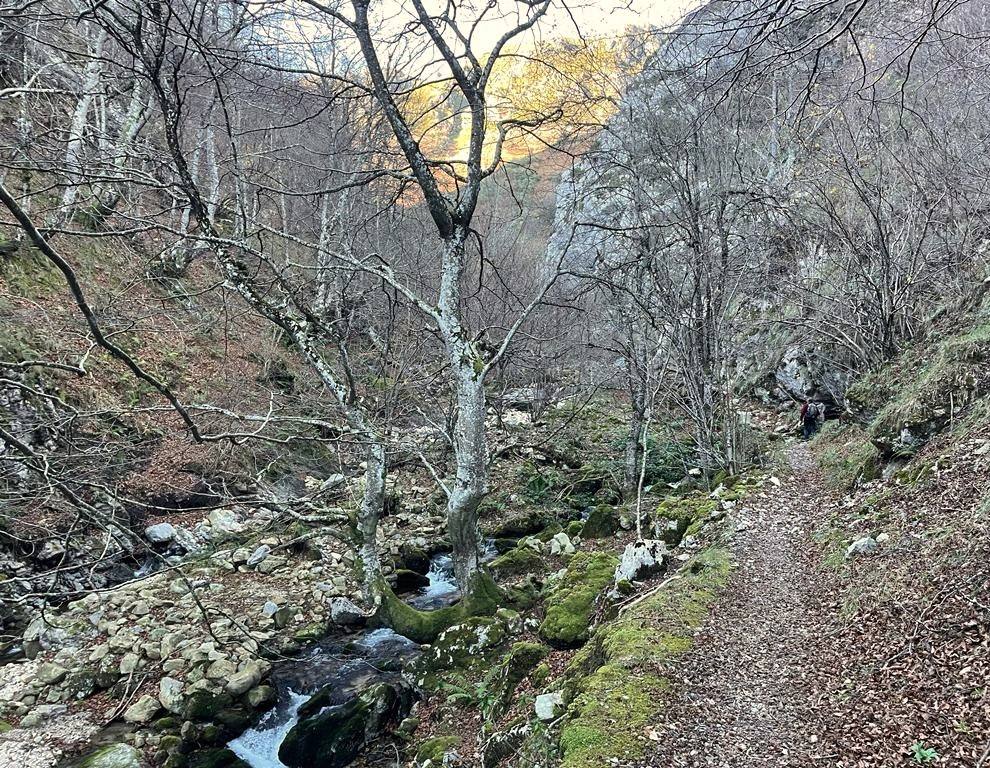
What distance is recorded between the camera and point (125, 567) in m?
8.41

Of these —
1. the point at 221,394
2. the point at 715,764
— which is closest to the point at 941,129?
the point at 715,764

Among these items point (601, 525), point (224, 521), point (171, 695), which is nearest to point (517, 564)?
point (601, 525)

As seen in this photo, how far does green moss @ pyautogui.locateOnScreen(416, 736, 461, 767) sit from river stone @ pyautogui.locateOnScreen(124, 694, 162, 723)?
9.82ft

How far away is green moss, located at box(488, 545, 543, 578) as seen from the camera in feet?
27.1

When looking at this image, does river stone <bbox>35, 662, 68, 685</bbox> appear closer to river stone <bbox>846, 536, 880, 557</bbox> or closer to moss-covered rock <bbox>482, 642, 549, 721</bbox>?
moss-covered rock <bbox>482, 642, 549, 721</bbox>

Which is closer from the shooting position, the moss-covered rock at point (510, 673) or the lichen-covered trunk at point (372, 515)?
the moss-covered rock at point (510, 673)

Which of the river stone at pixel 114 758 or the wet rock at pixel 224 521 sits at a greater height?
the wet rock at pixel 224 521

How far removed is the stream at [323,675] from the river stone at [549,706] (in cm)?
245

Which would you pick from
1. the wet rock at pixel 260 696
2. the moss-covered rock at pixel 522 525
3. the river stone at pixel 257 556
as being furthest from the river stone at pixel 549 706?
the river stone at pixel 257 556

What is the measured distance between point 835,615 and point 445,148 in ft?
37.9

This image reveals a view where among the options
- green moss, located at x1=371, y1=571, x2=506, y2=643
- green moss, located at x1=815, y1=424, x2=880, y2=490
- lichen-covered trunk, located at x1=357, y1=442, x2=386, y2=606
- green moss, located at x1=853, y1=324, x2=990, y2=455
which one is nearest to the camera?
green moss, located at x1=853, y1=324, x2=990, y2=455

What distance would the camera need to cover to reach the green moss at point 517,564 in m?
8.27

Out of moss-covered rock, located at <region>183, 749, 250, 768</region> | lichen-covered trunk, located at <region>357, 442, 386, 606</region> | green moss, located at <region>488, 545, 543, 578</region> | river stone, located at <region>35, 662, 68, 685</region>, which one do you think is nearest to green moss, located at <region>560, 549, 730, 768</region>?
lichen-covered trunk, located at <region>357, 442, 386, 606</region>

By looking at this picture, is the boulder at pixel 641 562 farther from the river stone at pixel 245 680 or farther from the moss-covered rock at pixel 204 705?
the moss-covered rock at pixel 204 705
